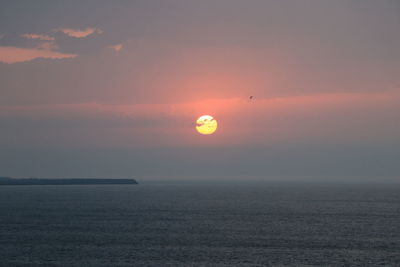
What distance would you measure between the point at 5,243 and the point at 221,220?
51.5 m

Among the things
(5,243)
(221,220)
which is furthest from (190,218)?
(5,243)

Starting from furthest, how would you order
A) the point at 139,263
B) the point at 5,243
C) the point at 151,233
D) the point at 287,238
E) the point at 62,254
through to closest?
the point at 151,233
the point at 287,238
the point at 5,243
the point at 62,254
the point at 139,263

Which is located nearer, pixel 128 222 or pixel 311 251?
pixel 311 251

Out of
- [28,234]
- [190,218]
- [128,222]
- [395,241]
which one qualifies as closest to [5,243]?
[28,234]

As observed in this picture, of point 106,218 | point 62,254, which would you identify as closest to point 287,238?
point 62,254

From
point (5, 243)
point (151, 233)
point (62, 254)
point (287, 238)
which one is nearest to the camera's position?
point (62, 254)

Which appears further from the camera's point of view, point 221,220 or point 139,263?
point 221,220

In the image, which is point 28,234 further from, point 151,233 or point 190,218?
point 190,218

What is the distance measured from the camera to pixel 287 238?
86.3 metres

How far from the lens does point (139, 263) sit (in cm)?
6438

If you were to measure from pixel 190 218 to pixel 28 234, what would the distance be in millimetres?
42470

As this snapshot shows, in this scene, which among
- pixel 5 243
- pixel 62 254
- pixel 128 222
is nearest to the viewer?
pixel 62 254

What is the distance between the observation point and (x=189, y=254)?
7081 cm

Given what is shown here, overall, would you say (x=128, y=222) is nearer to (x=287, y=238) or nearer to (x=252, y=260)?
(x=287, y=238)
